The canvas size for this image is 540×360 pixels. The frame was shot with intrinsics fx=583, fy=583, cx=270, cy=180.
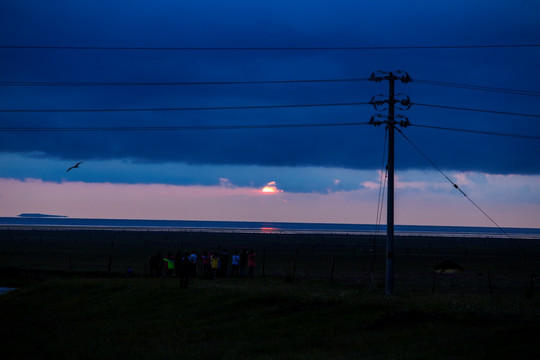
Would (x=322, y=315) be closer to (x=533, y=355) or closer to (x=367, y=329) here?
(x=367, y=329)

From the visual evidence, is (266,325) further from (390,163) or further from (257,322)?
(390,163)

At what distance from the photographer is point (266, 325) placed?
70.0 feet

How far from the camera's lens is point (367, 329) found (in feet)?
63.8

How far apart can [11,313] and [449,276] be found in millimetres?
31410

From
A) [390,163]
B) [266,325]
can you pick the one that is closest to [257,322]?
[266,325]

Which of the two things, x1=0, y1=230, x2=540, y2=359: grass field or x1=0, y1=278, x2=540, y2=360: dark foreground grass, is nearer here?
x1=0, y1=278, x2=540, y2=360: dark foreground grass

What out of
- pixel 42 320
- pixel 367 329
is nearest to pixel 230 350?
pixel 367 329

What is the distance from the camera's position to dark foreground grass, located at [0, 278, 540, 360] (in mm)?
16688

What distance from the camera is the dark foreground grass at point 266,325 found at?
54.7 ft

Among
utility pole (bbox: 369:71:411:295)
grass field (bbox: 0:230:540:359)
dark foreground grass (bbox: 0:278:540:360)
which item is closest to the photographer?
dark foreground grass (bbox: 0:278:540:360)

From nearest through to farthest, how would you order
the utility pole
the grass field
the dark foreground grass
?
the dark foreground grass
the grass field
the utility pole

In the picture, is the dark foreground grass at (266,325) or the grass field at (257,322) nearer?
the dark foreground grass at (266,325)

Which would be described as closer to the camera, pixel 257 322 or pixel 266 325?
pixel 266 325

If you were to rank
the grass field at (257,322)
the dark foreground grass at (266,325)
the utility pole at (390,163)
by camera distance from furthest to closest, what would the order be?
the utility pole at (390,163), the grass field at (257,322), the dark foreground grass at (266,325)
